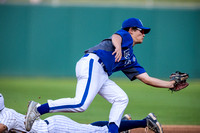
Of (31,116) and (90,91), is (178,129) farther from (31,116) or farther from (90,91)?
(31,116)

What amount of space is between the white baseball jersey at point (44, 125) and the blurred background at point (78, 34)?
10.4 meters

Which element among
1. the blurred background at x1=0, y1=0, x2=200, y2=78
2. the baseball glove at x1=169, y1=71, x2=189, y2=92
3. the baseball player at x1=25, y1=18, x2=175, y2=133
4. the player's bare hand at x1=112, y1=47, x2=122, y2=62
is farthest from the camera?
the blurred background at x1=0, y1=0, x2=200, y2=78

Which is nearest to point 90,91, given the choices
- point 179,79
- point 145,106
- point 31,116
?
point 31,116

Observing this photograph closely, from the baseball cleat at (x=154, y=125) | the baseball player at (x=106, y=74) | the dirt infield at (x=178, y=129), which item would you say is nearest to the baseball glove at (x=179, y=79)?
the baseball player at (x=106, y=74)

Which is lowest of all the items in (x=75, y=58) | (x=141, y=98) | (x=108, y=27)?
(x=141, y=98)

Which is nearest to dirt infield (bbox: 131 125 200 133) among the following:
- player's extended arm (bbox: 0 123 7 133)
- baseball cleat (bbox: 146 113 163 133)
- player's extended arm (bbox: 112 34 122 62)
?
baseball cleat (bbox: 146 113 163 133)

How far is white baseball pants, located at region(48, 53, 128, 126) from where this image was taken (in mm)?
3789

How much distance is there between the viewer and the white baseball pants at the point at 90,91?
379 centimetres

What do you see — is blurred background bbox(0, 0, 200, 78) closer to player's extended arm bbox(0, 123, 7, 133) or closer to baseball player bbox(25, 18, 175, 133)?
baseball player bbox(25, 18, 175, 133)

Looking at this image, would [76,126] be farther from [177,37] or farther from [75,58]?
[177,37]

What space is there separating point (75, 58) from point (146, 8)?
3.53 meters

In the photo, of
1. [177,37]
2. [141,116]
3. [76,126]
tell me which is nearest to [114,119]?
[76,126]

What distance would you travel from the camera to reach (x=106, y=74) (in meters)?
4.22

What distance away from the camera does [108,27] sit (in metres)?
14.6
